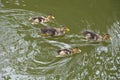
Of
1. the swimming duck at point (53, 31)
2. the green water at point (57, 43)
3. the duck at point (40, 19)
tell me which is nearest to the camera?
the green water at point (57, 43)

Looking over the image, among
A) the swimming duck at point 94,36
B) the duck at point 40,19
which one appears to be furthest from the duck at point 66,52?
the duck at point 40,19

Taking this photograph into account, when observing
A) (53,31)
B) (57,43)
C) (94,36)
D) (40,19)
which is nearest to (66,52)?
(57,43)

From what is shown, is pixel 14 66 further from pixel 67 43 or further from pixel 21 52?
pixel 67 43

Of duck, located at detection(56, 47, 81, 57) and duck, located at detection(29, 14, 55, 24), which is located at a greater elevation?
duck, located at detection(29, 14, 55, 24)

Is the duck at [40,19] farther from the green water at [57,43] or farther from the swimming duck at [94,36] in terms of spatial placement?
the swimming duck at [94,36]

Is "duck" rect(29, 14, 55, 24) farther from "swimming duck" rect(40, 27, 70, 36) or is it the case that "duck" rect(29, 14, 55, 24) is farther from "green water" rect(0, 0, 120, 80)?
"swimming duck" rect(40, 27, 70, 36)

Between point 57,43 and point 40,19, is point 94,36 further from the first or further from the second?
point 40,19

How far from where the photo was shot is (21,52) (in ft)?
14.6

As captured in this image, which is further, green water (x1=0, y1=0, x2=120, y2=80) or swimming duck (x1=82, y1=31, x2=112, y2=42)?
swimming duck (x1=82, y1=31, x2=112, y2=42)

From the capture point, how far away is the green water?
4.23 m

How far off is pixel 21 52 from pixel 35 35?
0.46m

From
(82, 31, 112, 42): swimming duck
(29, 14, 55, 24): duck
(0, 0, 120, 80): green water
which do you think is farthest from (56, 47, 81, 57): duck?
(29, 14, 55, 24): duck

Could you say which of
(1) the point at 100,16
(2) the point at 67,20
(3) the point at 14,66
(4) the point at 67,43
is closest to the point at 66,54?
(4) the point at 67,43

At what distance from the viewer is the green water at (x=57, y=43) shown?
4234 mm
